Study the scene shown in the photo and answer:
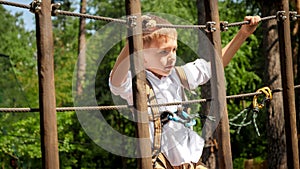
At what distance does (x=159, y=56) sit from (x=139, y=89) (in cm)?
34

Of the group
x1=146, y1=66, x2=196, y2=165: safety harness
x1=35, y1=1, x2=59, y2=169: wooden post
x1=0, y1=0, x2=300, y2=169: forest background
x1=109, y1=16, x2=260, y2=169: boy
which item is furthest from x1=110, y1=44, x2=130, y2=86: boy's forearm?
x1=0, y1=0, x2=300, y2=169: forest background

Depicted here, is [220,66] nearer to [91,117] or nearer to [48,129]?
[48,129]

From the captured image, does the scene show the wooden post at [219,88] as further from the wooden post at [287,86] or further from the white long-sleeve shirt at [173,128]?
the wooden post at [287,86]

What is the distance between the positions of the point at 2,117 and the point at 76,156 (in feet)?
12.5

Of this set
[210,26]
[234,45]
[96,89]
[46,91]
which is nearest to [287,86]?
[234,45]

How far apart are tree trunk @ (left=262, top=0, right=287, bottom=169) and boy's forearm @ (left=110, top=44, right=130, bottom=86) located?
3.94 metres

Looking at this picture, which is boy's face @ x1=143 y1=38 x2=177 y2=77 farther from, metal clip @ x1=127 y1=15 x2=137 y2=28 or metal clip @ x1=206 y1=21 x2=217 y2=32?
metal clip @ x1=127 y1=15 x2=137 y2=28

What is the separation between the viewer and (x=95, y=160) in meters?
15.1

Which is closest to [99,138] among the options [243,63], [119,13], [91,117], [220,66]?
[91,117]

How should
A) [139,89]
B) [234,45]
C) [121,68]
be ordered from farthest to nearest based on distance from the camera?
[234,45], [121,68], [139,89]

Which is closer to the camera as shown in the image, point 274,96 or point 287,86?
point 287,86

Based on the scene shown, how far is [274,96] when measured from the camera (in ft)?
20.0

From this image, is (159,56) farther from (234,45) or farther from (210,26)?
(234,45)

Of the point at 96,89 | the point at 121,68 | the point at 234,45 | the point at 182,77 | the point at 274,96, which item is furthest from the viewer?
the point at 96,89
